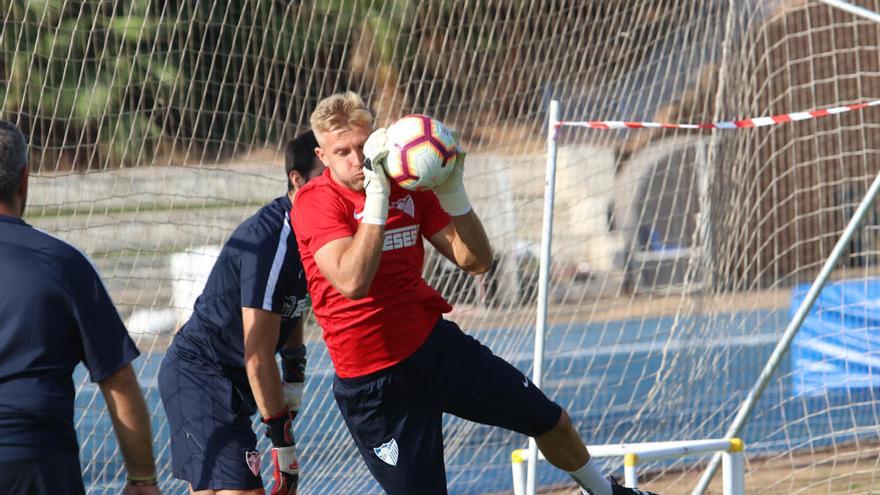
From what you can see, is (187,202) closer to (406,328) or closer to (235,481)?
(235,481)

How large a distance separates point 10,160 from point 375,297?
4.32 feet

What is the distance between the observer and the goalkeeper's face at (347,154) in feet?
12.8

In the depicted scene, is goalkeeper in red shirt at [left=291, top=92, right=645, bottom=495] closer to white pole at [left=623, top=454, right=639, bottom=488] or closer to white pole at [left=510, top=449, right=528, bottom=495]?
white pole at [left=623, top=454, right=639, bottom=488]

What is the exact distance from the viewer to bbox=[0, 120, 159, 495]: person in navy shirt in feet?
9.64

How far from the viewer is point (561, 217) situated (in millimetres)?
9094

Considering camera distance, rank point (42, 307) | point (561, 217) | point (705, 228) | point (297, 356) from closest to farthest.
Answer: point (42, 307), point (297, 356), point (705, 228), point (561, 217)

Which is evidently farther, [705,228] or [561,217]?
Result: [561,217]

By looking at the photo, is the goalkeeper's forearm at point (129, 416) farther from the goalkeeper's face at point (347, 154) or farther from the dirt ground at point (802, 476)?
the dirt ground at point (802, 476)

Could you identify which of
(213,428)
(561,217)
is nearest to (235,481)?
(213,428)

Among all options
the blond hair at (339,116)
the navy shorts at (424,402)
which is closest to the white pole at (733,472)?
the navy shorts at (424,402)

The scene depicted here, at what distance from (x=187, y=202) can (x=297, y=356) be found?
2.83m

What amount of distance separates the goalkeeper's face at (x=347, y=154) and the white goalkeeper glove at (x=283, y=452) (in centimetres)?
105

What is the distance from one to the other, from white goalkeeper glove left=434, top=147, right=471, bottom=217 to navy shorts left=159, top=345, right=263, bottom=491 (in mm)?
1235

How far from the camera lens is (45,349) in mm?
2975
